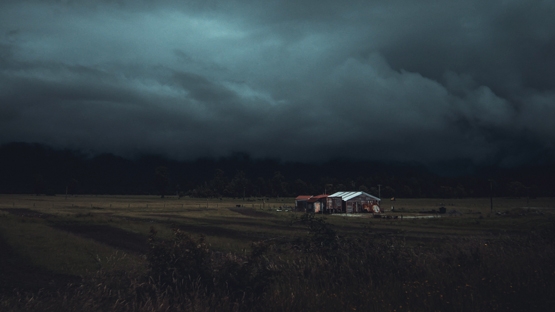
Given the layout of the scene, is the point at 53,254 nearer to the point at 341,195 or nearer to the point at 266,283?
the point at 266,283

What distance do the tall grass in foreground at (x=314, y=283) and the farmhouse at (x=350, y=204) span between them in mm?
79299

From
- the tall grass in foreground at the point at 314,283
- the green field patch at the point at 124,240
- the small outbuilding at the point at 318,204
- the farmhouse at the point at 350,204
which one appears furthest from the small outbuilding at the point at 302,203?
the tall grass in foreground at the point at 314,283

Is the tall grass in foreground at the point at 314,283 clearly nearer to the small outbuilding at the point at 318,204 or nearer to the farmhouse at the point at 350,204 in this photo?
the farmhouse at the point at 350,204

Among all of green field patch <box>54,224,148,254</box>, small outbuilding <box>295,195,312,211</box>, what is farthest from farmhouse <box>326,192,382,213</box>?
green field patch <box>54,224,148,254</box>

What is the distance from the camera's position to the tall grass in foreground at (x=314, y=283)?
20.6 ft

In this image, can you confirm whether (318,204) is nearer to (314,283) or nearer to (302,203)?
(302,203)

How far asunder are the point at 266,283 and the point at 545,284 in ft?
18.2

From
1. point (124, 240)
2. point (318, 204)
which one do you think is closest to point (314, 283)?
point (124, 240)

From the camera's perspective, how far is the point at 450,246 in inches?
415

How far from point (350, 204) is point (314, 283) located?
272 feet

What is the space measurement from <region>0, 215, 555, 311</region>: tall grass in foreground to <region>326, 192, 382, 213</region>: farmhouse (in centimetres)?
7930

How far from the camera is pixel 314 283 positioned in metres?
7.68

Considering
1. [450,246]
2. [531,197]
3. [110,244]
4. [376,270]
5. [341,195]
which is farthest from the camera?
[531,197]

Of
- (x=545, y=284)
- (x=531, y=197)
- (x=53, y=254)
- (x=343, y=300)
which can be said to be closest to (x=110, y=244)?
(x=53, y=254)
